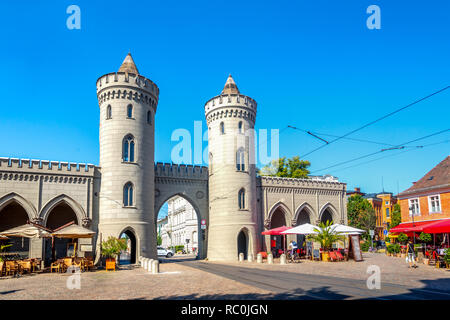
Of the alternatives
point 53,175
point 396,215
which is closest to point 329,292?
point 53,175

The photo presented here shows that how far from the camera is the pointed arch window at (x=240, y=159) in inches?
1483

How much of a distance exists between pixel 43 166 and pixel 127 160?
21.8 feet

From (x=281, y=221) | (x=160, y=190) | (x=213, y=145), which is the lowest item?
(x=281, y=221)

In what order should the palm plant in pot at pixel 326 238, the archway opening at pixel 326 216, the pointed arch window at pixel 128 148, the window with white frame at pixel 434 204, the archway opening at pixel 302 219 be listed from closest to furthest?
the palm plant in pot at pixel 326 238, the pointed arch window at pixel 128 148, the window with white frame at pixel 434 204, the archway opening at pixel 302 219, the archway opening at pixel 326 216

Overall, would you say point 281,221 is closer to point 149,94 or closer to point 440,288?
point 149,94

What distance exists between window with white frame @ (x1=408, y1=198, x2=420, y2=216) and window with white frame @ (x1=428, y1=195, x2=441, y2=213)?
1.52 meters

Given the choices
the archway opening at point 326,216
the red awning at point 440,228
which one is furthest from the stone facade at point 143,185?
the red awning at point 440,228

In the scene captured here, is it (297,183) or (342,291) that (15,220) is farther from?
(342,291)

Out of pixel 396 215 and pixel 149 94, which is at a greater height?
pixel 149 94

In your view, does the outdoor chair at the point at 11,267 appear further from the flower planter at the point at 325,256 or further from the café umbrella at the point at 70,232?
the flower planter at the point at 325,256

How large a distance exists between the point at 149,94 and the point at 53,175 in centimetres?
1054

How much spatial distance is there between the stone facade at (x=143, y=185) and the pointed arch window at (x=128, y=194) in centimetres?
8
